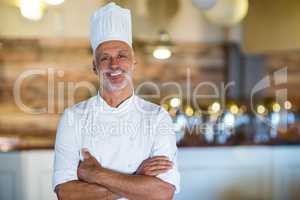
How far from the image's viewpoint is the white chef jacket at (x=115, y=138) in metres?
1.15

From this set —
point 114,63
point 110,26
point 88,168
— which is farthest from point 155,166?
point 110,26

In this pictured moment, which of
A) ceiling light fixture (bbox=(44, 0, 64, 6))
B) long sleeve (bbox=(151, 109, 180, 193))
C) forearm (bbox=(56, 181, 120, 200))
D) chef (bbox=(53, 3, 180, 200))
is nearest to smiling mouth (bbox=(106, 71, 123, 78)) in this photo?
chef (bbox=(53, 3, 180, 200))

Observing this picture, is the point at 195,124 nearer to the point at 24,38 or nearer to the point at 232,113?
the point at 232,113

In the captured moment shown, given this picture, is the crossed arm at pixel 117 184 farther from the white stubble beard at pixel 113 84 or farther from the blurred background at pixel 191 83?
the blurred background at pixel 191 83

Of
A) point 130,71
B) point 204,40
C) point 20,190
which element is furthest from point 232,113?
point 130,71

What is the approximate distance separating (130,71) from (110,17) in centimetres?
16

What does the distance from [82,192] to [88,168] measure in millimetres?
65

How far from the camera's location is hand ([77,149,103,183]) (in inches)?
44.1

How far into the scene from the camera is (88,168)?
3.71 feet

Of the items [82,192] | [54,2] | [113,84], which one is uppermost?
[54,2]

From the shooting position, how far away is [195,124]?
2.22 meters
